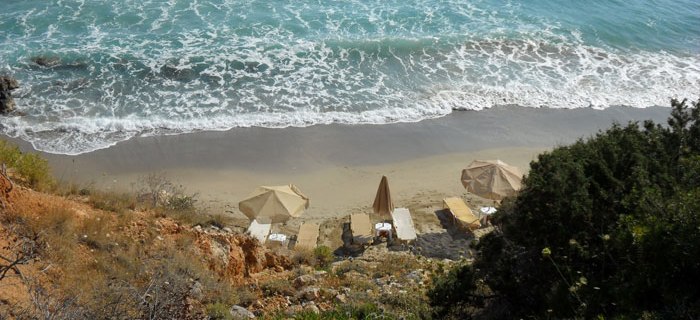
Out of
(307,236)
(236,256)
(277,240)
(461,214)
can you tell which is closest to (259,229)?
(277,240)

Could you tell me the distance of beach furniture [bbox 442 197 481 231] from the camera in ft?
48.3

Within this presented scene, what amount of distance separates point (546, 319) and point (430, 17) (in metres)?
22.4

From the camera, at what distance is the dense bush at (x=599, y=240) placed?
6.47m

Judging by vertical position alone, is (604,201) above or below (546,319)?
above

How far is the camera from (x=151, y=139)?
18.3 m

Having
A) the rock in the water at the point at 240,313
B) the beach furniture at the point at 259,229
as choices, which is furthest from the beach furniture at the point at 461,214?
the rock in the water at the point at 240,313

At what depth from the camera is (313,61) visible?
2367 cm

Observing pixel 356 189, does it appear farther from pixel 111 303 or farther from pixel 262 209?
pixel 111 303

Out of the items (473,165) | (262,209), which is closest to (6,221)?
(262,209)

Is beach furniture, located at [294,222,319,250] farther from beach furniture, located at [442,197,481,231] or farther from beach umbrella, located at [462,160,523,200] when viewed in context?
beach umbrella, located at [462,160,523,200]

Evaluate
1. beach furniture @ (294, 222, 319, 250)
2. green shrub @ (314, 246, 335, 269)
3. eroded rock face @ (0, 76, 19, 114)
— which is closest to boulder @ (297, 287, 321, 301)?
green shrub @ (314, 246, 335, 269)

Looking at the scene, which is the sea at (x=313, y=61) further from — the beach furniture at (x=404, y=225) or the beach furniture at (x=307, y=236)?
the beach furniture at (x=307, y=236)

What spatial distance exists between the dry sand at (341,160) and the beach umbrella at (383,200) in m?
0.92

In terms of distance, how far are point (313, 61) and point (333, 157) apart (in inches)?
288
